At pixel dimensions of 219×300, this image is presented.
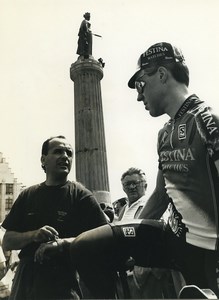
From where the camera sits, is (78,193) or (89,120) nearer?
(78,193)

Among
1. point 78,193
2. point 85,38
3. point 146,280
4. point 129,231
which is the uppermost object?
point 85,38

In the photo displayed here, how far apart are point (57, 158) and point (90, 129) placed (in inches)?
358

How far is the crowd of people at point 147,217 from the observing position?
138cm

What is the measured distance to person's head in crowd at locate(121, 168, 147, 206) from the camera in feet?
14.6

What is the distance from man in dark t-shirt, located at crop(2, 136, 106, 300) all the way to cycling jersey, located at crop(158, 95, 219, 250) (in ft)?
2.52

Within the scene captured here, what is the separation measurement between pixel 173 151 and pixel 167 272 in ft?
8.03

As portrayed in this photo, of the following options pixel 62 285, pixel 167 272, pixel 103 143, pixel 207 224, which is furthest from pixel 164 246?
pixel 103 143

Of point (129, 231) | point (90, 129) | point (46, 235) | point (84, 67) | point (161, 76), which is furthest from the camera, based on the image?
point (84, 67)

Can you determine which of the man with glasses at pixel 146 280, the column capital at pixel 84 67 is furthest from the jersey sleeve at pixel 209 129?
the column capital at pixel 84 67

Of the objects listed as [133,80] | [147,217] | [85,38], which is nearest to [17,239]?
[147,217]

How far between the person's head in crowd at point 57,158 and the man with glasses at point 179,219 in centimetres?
89

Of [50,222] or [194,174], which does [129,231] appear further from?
[50,222]

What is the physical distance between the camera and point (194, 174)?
1.49 m

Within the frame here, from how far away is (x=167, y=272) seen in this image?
12.0 ft
